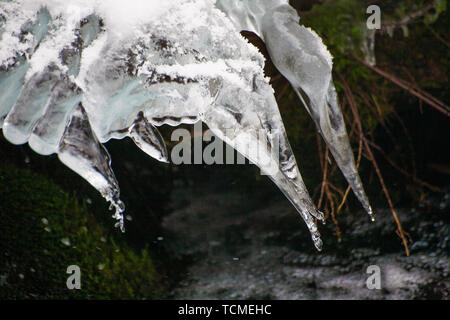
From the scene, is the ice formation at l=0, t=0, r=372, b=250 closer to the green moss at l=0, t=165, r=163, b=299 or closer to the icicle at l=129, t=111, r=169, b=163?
the icicle at l=129, t=111, r=169, b=163

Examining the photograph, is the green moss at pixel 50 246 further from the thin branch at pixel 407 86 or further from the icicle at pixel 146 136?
the thin branch at pixel 407 86

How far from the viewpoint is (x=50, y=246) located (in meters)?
1.35

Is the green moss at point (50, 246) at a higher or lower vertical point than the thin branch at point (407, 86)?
lower

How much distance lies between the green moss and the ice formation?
0.67 metres

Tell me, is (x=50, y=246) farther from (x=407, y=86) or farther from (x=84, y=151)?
(x=407, y=86)

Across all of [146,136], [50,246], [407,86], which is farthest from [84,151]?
[407,86]

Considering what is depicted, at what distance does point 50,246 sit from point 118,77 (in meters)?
0.87

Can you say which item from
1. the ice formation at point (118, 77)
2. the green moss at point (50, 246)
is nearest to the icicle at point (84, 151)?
the ice formation at point (118, 77)

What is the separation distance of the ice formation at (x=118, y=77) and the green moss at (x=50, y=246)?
0.67 meters

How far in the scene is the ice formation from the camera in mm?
703

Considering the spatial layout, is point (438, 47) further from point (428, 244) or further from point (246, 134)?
point (246, 134)

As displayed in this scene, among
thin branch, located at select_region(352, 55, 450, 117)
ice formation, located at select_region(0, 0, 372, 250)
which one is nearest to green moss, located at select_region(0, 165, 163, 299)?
ice formation, located at select_region(0, 0, 372, 250)

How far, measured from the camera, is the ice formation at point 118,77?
70 cm

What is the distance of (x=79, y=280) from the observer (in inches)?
54.6
